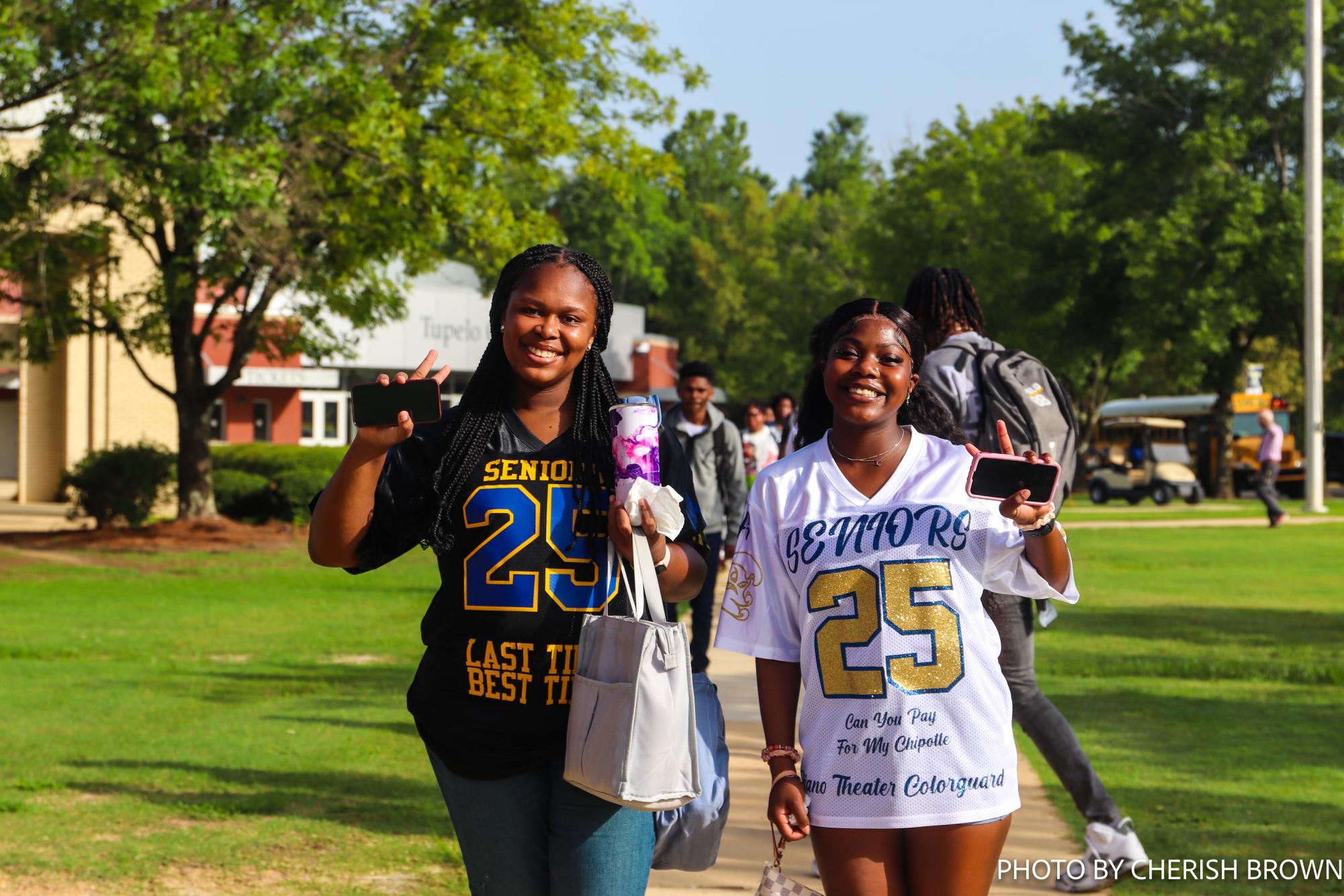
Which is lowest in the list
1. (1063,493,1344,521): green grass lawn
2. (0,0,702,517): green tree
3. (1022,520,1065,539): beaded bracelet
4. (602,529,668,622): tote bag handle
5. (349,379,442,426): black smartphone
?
(1063,493,1344,521): green grass lawn

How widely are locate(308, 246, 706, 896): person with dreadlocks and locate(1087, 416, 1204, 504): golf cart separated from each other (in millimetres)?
38179

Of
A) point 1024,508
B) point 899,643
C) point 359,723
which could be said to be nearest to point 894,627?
point 899,643

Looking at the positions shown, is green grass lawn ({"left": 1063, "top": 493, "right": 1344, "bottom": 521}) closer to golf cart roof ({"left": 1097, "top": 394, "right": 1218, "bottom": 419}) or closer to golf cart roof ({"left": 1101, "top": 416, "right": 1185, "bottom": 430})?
golf cart roof ({"left": 1101, "top": 416, "right": 1185, "bottom": 430})

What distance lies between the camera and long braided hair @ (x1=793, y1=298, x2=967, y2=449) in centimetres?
356

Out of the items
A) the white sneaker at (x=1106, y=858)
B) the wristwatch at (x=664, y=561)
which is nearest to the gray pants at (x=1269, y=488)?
the white sneaker at (x=1106, y=858)

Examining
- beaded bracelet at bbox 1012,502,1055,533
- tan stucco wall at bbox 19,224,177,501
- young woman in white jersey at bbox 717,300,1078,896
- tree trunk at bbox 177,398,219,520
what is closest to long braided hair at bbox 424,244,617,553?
young woman in white jersey at bbox 717,300,1078,896

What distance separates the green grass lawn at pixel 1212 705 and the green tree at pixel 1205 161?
20.2m

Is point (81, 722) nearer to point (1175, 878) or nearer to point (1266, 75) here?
point (1175, 878)

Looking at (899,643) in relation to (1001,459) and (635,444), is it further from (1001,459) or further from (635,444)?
(635,444)

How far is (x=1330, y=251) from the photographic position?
36.3m

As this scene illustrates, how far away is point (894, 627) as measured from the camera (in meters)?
3.18

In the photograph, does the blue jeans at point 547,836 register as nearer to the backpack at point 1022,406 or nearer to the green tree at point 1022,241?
the backpack at point 1022,406

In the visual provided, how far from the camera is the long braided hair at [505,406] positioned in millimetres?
3123

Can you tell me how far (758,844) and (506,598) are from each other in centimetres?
320
